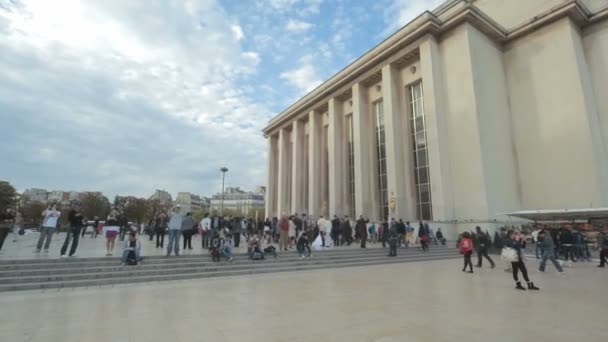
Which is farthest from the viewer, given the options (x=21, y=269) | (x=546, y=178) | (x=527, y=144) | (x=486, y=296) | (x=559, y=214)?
(x=527, y=144)

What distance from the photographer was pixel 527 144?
2142 cm

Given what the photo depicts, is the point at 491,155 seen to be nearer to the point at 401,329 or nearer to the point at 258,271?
the point at 258,271

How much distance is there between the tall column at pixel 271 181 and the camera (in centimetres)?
4112

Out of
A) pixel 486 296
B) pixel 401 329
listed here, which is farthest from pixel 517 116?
pixel 401 329

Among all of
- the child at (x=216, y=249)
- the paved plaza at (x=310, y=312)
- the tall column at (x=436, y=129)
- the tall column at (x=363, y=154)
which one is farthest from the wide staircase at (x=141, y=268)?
the tall column at (x=363, y=154)

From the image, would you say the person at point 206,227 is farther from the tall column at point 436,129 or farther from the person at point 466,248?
the tall column at point 436,129

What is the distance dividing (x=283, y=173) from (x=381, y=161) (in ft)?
52.7

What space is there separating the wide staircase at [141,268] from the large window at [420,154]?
38.4 feet

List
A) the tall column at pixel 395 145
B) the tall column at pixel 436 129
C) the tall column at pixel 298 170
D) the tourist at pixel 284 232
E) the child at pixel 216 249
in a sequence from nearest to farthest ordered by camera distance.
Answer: the child at pixel 216 249
the tourist at pixel 284 232
the tall column at pixel 436 129
the tall column at pixel 395 145
the tall column at pixel 298 170

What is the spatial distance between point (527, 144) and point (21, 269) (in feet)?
91.0

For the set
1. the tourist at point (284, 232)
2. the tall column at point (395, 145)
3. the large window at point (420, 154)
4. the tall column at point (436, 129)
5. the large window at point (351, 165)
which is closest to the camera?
the tourist at point (284, 232)

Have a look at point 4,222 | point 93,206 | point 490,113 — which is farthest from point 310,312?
point 93,206

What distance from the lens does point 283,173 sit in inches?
1567

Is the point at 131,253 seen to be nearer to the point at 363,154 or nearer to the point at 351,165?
the point at 363,154
